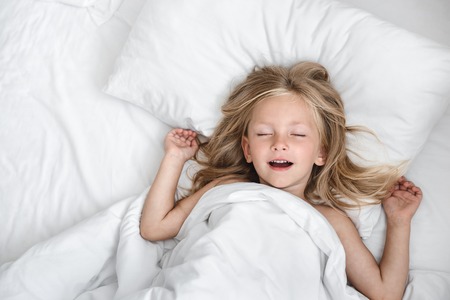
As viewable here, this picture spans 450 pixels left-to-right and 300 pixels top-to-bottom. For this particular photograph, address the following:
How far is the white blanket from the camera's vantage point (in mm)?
1113

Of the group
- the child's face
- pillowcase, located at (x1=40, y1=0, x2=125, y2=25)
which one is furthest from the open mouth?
pillowcase, located at (x1=40, y1=0, x2=125, y2=25)

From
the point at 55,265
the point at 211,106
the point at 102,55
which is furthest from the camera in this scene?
the point at 102,55

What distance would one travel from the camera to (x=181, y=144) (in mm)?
1443

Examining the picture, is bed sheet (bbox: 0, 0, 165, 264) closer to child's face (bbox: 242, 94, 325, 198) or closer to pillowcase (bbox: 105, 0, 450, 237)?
pillowcase (bbox: 105, 0, 450, 237)

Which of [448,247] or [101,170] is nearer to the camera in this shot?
[448,247]

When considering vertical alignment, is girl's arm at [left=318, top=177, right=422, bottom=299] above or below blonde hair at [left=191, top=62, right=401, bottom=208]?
below

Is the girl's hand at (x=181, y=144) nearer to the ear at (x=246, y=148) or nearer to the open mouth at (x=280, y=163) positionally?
the ear at (x=246, y=148)

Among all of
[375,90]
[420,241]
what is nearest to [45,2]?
[375,90]

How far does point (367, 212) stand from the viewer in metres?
1.35

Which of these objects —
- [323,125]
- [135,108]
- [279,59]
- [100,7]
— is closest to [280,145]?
[323,125]

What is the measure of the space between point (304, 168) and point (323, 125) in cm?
14

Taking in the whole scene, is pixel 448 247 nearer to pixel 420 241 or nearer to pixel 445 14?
pixel 420 241

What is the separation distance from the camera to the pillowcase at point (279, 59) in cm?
128

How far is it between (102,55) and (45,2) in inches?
12.6
